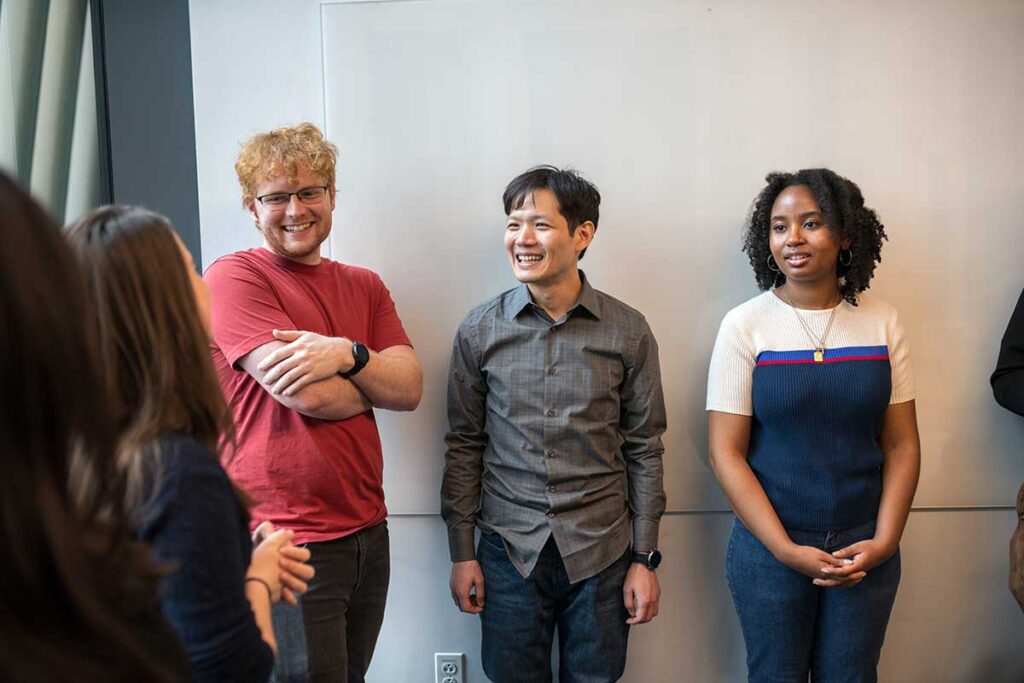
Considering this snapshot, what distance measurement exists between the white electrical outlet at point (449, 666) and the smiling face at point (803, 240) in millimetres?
1617

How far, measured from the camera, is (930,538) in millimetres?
2680

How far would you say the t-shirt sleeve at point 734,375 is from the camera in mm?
2314

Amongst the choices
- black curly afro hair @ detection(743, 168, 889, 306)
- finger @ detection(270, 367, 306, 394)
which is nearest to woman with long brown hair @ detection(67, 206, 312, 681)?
finger @ detection(270, 367, 306, 394)

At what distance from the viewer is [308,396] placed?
1985 millimetres

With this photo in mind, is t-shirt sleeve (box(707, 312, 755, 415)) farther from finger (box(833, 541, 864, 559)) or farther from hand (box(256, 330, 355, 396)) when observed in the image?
hand (box(256, 330, 355, 396))

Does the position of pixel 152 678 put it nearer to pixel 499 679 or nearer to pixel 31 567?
pixel 31 567

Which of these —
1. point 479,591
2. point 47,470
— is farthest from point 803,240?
point 47,470

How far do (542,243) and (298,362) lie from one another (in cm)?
75

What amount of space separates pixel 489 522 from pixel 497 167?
1099mm

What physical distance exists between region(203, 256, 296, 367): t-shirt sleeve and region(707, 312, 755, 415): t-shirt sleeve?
1.19 metres

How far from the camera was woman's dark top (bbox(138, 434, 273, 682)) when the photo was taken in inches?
41.2

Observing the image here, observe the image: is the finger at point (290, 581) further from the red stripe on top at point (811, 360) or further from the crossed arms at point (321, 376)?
the red stripe on top at point (811, 360)

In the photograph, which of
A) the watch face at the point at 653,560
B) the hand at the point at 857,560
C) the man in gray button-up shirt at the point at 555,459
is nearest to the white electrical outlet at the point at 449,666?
the man in gray button-up shirt at the point at 555,459

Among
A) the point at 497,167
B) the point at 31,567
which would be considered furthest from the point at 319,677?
the point at 497,167
